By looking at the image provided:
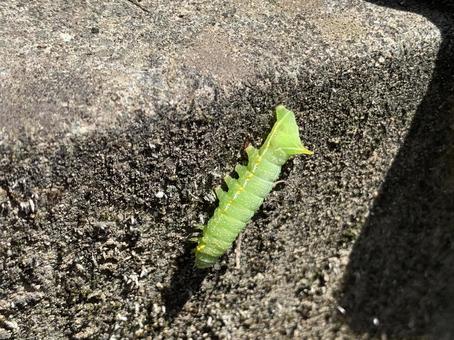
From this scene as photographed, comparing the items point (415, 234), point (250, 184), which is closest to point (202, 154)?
point (250, 184)

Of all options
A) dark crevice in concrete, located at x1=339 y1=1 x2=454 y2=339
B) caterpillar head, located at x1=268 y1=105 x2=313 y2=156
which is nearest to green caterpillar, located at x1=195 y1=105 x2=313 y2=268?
caterpillar head, located at x1=268 y1=105 x2=313 y2=156

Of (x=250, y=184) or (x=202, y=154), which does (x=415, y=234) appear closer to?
(x=250, y=184)

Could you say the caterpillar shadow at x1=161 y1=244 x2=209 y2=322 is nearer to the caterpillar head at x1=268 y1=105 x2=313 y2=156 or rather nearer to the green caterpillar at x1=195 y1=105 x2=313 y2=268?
the green caterpillar at x1=195 y1=105 x2=313 y2=268

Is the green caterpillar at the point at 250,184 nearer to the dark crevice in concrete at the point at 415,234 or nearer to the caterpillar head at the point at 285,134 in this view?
the caterpillar head at the point at 285,134

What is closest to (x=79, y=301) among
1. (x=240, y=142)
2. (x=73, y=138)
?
(x=73, y=138)

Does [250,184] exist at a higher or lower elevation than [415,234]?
higher

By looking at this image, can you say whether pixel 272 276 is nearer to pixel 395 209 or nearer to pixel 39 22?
pixel 395 209

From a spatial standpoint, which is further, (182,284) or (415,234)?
(415,234)
